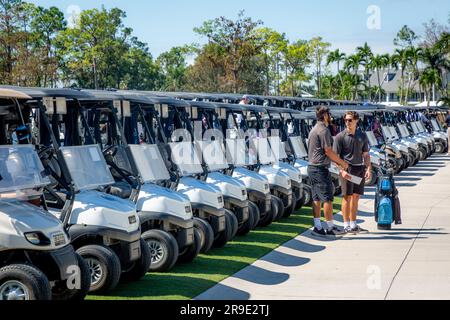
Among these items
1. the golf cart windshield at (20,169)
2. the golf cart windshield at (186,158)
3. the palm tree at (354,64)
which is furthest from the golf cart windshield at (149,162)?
the palm tree at (354,64)

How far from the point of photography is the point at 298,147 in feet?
54.9

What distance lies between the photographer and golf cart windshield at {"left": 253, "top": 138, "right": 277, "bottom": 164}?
14234 mm

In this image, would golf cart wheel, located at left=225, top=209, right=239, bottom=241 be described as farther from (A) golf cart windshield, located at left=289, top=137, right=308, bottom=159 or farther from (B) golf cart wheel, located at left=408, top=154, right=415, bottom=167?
(B) golf cart wheel, located at left=408, top=154, right=415, bottom=167

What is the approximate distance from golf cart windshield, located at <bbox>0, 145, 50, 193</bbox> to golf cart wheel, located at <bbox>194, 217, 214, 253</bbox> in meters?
2.75

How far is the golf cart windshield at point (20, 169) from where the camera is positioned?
7.36 metres

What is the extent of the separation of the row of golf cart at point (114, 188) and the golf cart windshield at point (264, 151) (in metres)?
0.04

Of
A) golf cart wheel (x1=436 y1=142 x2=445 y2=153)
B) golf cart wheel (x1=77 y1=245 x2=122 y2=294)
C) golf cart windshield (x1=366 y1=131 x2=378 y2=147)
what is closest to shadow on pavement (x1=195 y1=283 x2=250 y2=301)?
golf cart wheel (x1=77 y1=245 x2=122 y2=294)

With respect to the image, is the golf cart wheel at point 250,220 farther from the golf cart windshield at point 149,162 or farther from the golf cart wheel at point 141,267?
the golf cart wheel at point 141,267

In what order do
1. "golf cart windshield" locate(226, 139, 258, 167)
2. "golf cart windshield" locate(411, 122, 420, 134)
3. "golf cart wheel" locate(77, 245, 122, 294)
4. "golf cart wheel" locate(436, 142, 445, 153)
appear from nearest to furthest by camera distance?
"golf cart wheel" locate(77, 245, 122, 294) → "golf cart windshield" locate(226, 139, 258, 167) → "golf cart windshield" locate(411, 122, 420, 134) → "golf cart wheel" locate(436, 142, 445, 153)

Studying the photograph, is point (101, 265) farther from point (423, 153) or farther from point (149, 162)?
point (423, 153)

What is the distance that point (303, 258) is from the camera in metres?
10.8

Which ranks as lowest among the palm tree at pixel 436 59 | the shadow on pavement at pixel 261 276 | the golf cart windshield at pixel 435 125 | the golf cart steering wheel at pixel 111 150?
the shadow on pavement at pixel 261 276
